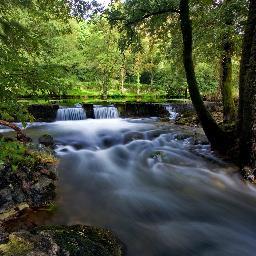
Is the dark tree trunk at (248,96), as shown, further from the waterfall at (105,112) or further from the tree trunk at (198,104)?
the waterfall at (105,112)

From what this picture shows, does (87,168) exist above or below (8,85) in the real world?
below

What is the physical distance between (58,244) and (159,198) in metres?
3.65

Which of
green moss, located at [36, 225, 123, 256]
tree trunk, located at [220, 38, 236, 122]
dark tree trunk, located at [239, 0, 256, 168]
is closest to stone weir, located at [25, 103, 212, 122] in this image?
tree trunk, located at [220, 38, 236, 122]

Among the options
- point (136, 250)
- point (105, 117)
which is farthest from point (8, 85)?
point (105, 117)

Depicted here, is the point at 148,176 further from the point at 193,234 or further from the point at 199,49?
the point at 199,49

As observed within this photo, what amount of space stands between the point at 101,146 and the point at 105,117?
8.08m

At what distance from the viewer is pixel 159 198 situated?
728 cm

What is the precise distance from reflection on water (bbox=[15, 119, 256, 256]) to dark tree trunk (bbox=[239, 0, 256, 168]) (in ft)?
2.34

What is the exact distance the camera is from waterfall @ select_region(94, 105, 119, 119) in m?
19.8

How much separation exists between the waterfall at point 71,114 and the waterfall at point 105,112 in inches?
34.5

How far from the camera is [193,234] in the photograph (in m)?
5.71

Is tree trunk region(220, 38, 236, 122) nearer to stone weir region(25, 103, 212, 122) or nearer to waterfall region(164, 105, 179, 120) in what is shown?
stone weir region(25, 103, 212, 122)

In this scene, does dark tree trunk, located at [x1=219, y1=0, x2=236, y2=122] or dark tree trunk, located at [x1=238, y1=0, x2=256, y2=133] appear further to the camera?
dark tree trunk, located at [x1=219, y1=0, x2=236, y2=122]

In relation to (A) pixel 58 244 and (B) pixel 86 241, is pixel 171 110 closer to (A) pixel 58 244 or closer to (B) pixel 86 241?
(B) pixel 86 241
